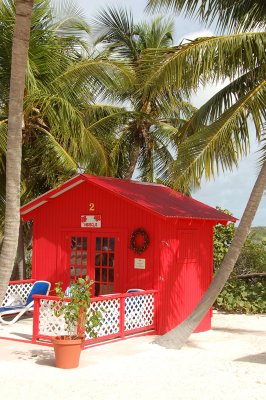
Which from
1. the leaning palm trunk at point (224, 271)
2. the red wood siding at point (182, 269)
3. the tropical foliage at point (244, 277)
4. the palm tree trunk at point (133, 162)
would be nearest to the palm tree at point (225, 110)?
the leaning palm trunk at point (224, 271)

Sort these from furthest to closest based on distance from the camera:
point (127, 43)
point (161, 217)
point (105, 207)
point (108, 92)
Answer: point (127, 43), point (108, 92), point (105, 207), point (161, 217)

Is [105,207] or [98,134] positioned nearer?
[105,207]

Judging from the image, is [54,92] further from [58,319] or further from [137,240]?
[58,319]

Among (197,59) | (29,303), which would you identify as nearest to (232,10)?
(197,59)

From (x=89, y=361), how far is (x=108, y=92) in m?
10.7

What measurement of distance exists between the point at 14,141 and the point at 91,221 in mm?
5085

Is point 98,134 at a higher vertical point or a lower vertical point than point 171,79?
higher

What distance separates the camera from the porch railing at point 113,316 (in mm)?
11250

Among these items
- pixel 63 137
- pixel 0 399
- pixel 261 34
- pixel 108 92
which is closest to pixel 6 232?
pixel 0 399

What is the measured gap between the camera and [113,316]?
1167 centimetres

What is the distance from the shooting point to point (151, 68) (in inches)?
437

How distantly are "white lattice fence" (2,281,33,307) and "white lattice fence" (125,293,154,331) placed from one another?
3.42 meters

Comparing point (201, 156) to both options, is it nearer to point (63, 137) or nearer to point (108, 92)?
point (63, 137)

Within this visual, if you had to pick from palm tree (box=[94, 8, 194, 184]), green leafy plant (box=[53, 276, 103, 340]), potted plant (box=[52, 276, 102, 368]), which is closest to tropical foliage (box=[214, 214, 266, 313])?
palm tree (box=[94, 8, 194, 184])
